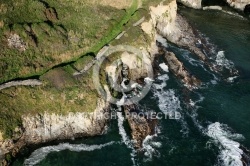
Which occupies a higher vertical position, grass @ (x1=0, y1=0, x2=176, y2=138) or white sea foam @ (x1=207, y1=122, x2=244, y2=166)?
grass @ (x1=0, y1=0, x2=176, y2=138)

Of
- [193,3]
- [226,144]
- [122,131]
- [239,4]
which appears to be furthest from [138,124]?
[239,4]

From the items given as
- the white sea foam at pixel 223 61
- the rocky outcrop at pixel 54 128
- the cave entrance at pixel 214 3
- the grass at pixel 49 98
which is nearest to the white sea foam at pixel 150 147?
the rocky outcrop at pixel 54 128

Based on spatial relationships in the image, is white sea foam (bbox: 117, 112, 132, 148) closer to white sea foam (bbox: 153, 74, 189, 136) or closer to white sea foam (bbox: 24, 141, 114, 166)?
white sea foam (bbox: 24, 141, 114, 166)

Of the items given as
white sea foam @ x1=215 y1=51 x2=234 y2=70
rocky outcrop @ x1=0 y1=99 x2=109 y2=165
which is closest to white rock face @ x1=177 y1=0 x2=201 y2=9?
white sea foam @ x1=215 y1=51 x2=234 y2=70

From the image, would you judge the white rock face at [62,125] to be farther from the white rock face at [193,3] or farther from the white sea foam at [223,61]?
the white rock face at [193,3]

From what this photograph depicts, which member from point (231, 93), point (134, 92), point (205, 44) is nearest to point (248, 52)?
point (205, 44)

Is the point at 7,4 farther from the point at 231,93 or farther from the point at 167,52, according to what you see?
the point at 231,93
